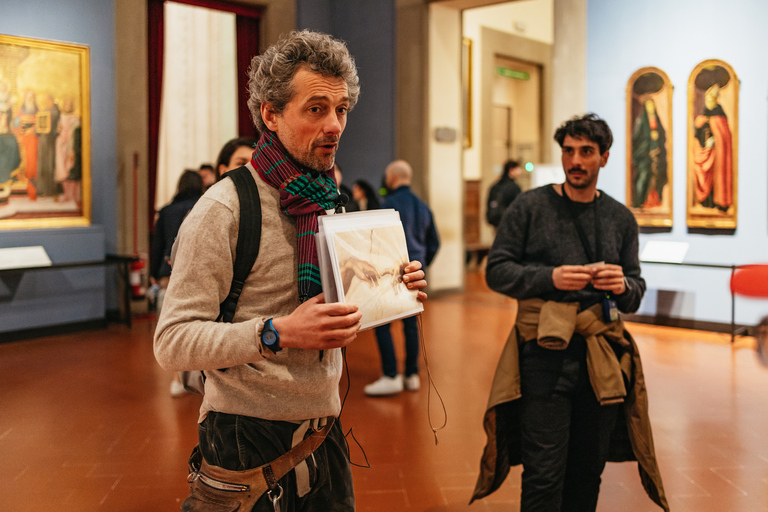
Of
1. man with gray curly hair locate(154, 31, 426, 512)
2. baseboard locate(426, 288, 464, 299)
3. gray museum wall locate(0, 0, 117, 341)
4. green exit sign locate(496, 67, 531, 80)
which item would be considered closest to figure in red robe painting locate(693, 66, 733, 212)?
baseboard locate(426, 288, 464, 299)

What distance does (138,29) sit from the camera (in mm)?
8422

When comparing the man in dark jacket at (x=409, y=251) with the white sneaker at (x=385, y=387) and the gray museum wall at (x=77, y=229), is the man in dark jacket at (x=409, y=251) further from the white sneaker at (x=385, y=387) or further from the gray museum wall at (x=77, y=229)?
the gray museum wall at (x=77, y=229)

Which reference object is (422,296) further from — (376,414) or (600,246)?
(376,414)

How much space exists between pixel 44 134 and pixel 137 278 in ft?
6.16

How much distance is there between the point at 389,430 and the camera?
4520 millimetres

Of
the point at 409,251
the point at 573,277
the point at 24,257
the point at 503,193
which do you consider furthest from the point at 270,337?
the point at 503,193

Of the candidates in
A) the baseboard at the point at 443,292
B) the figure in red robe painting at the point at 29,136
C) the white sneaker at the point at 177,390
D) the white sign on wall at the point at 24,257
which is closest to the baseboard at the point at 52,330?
the white sign on wall at the point at 24,257

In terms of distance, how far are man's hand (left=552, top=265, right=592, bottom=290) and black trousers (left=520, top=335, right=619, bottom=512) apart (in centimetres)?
22

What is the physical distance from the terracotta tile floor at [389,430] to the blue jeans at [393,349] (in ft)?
0.72

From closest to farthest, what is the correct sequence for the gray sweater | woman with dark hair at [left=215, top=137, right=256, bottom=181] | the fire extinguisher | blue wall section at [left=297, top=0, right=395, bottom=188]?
the gray sweater → woman with dark hair at [left=215, top=137, right=256, bottom=181] → the fire extinguisher → blue wall section at [left=297, top=0, right=395, bottom=188]

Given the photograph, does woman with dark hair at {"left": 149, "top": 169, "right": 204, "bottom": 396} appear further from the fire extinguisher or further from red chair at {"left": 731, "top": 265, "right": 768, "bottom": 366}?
red chair at {"left": 731, "top": 265, "right": 768, "bottom": 366}

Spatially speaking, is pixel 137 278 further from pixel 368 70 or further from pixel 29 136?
pixel 368 70

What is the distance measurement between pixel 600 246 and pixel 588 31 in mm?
6129

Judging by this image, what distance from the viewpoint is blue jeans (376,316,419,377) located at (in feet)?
17.6
